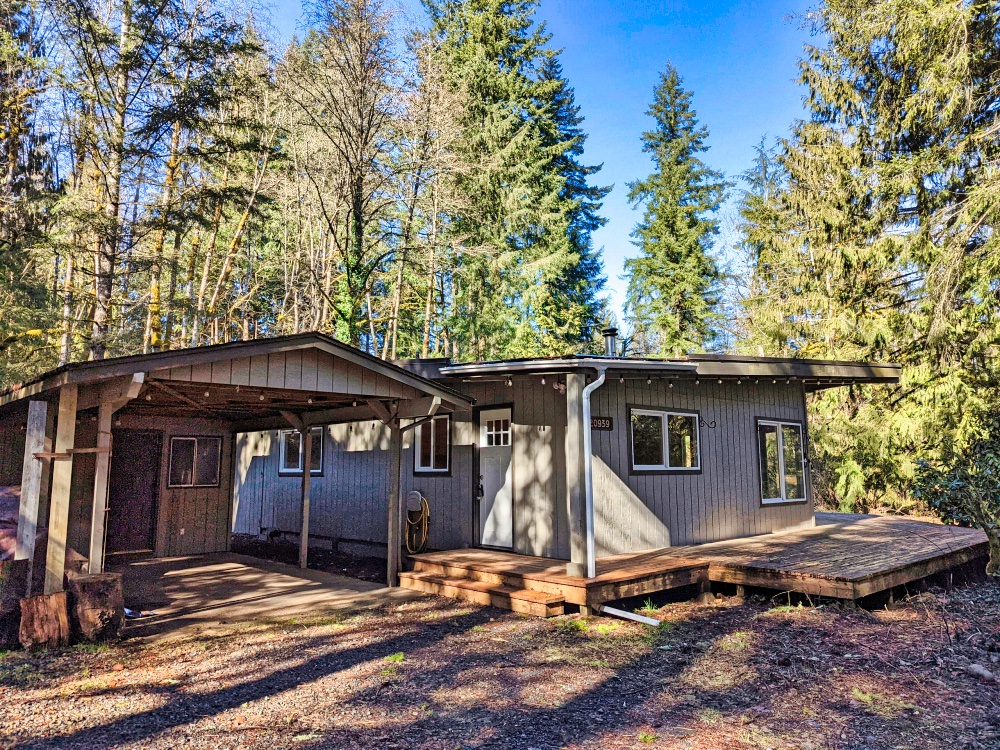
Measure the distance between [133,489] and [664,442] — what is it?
8.17m

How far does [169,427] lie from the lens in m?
10.1

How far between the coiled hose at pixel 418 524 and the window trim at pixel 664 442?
2885 millimetres

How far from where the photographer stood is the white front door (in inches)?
324

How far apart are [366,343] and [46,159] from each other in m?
10.7

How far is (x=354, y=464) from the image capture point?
33.4ft

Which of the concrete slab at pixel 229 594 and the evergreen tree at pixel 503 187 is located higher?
the evergreen tree at pixel 503 187

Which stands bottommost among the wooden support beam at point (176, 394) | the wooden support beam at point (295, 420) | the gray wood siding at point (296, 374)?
the wooden support beam at point (295, 420)

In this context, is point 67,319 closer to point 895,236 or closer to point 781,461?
point 781,461

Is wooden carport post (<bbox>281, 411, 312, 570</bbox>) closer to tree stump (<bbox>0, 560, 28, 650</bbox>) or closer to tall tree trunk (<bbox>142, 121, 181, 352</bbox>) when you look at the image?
tree stump (<bbox>0, 560, 28, 650</bbox>)

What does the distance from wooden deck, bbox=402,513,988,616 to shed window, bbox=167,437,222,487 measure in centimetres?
455

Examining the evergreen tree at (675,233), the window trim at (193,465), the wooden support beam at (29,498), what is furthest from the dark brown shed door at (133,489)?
the evergreen tree at (675,233)

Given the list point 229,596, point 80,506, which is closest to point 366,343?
point 80,506

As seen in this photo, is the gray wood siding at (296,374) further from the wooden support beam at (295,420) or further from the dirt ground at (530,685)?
the wooden support beam at (295,420)

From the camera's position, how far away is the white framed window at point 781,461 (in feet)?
32.7
